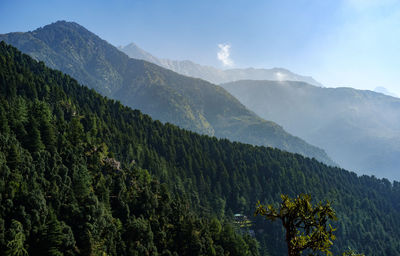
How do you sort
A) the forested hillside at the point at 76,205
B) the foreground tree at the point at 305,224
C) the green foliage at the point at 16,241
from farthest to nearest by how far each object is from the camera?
the forested hillside at the point at 76,205
the green foliage at the point at 16,241
the foreground tree at the point at 305,224

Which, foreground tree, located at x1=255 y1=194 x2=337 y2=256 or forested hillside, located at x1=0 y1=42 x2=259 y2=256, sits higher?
foreground tree, located at x1=255 y1=194 x2=337 y2=256

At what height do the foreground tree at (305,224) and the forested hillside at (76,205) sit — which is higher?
the foreground tree at (305,224)

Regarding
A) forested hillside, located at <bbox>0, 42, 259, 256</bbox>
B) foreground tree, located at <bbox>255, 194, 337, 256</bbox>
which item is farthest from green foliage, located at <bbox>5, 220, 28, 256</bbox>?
foreground tree, located at <bbox>255, 194, 337, 256</bbox>

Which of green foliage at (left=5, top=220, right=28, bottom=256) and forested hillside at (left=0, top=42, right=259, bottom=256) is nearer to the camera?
green foliage at (left=5, top=220, right=28, bottom=256)

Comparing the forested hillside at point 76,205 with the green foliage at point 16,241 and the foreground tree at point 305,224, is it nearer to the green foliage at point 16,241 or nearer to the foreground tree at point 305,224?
the green foliage at point 16,241

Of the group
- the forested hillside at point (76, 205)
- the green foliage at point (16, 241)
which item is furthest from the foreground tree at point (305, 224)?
the forested hillside at point (76, 205)

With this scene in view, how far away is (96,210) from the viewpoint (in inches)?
3324

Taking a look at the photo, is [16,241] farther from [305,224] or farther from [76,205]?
[305,224]

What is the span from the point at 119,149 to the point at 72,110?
38.3 metres

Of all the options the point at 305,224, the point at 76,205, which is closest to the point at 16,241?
the point at 76,205

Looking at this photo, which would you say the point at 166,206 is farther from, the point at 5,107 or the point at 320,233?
the point at 320,233

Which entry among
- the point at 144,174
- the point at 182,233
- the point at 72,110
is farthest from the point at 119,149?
the point at 182,233

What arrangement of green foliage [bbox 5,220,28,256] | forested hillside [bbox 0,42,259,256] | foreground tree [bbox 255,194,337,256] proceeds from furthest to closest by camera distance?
forested hillside [bbox 0,42,259,256] < green foliage [bbox 5,220,28,256] < foreground tree [bbox 255,194,337,256]

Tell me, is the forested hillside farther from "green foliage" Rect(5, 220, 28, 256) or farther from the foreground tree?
the foreground tree
